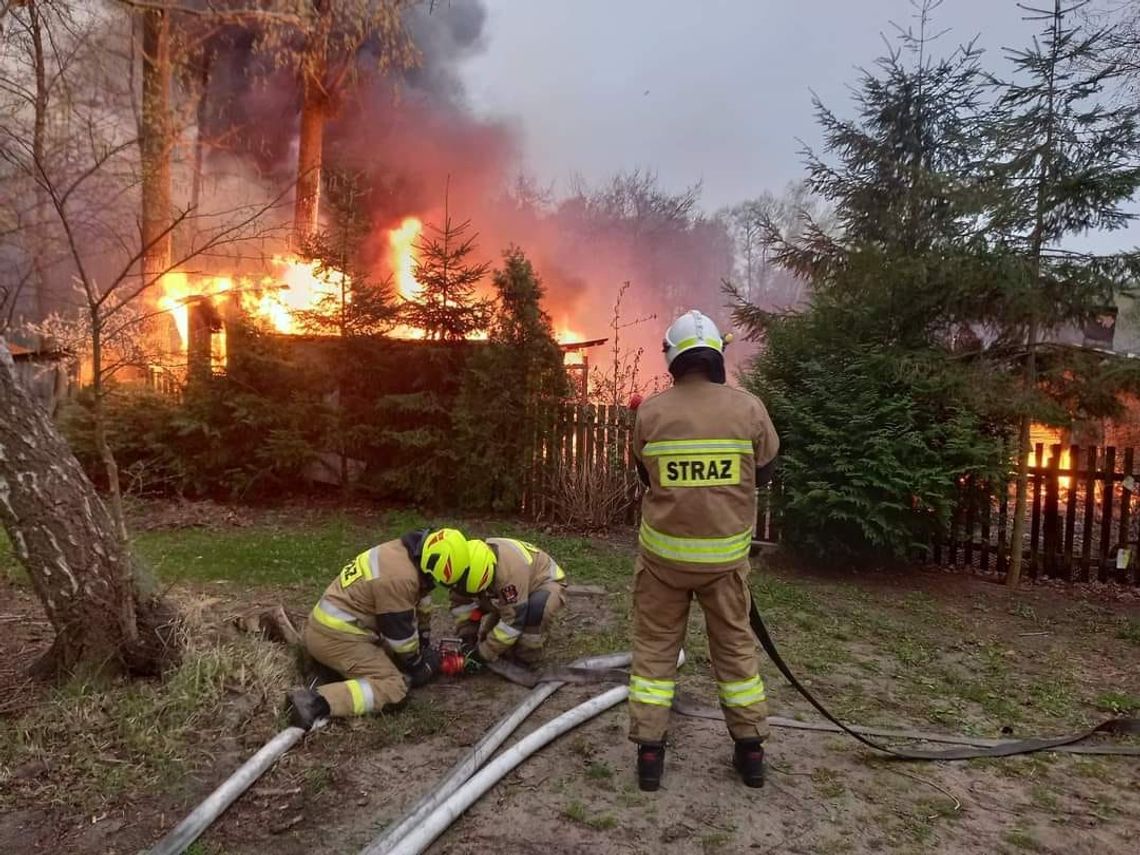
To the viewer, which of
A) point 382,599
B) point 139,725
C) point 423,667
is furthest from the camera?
point 423,667

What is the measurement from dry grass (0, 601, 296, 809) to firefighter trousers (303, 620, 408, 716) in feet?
0.82

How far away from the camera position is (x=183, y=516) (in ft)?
28.5

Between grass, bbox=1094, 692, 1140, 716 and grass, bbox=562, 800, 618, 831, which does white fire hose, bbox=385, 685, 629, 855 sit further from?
grass, bbox=1094, 692, 1140, 716

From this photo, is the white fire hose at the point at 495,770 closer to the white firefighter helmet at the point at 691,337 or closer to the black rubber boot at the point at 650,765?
the black rubber boot at the point at 650,765

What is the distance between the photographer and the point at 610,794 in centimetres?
285

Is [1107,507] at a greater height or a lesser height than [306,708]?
greater

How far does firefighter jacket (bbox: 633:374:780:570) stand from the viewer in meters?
2.87

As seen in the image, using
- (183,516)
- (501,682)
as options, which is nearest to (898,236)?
(501,682)

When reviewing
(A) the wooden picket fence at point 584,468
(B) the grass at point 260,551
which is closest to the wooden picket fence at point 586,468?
(A) the wooden picket fence at point 584,468

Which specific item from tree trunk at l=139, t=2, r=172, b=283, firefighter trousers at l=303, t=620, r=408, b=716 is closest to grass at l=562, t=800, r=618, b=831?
firefighter trousers at l=303, t=620, r=408, b=716

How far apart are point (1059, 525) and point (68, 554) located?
7581mm

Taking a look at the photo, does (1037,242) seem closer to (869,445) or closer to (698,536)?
(869,445)

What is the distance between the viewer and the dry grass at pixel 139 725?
→ 9.33 ft

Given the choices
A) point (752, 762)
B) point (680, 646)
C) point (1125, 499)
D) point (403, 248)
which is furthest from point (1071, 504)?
point (403, 248)
